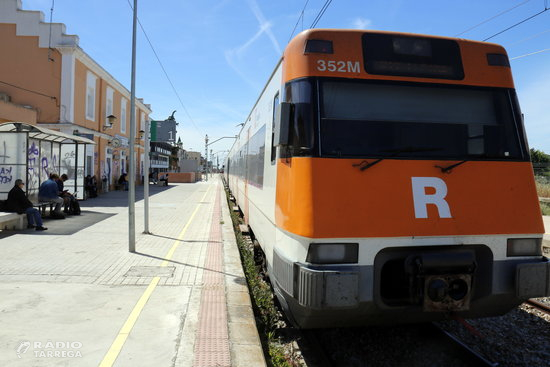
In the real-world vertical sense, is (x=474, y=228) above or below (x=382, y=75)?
below

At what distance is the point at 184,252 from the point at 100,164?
Answer: 18.8 m

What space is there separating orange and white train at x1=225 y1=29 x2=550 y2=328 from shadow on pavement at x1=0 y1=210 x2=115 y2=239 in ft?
26.0

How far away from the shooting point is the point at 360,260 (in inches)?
138

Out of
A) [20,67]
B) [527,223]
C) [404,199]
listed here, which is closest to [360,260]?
[404,199]

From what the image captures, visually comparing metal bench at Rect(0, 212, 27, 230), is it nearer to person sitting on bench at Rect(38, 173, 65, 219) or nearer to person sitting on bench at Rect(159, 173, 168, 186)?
person sitting on bench at Rect(38, 173, 65, 219)

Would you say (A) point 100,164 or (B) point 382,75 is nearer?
(B) point 382,75

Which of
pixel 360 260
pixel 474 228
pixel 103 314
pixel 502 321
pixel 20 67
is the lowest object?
pixel 502 321

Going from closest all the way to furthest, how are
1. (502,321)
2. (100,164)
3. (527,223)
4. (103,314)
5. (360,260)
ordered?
(360,260) < (527,223) < (103,314) < (502,321) < (100,164)

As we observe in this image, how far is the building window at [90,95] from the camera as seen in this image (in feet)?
73.9

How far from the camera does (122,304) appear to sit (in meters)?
4.81

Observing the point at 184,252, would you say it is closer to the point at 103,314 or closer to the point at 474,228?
the point at 103,314

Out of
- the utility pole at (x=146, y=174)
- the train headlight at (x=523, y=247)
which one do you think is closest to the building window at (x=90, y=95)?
the utility pole at (x=146, y=174)

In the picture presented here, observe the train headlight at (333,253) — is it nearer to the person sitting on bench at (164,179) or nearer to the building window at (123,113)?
the building window at (123,113)

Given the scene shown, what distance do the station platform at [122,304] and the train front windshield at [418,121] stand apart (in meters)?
2.09
